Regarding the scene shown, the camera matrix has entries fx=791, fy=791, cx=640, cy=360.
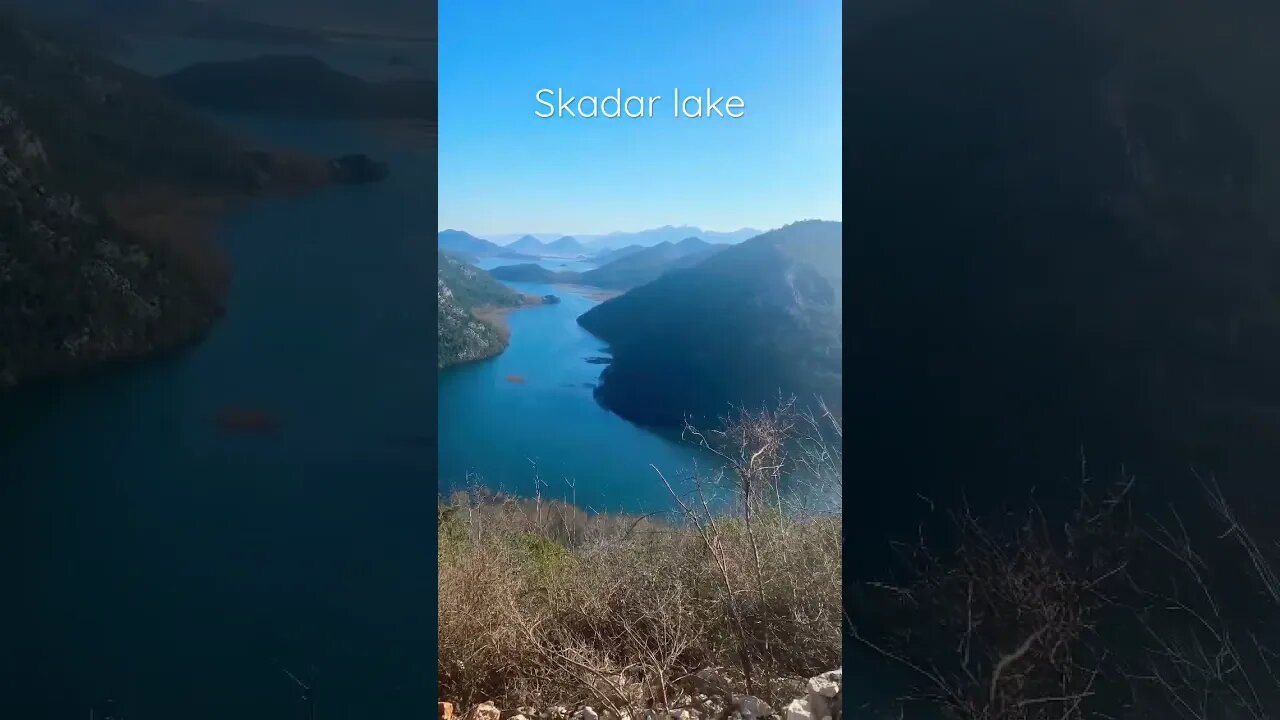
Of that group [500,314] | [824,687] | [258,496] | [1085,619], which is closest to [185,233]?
[258,496]

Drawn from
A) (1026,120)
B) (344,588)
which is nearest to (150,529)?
(344,588)

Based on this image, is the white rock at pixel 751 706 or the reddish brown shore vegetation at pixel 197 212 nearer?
the reddish brown shore vegetation at pixel 197 212

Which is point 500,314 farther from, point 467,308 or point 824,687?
point 824,687

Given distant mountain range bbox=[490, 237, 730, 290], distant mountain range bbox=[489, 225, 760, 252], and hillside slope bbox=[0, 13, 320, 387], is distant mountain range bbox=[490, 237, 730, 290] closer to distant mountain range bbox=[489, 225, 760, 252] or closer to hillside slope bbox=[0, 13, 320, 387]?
distant mountain range bbox=[489, 225, 760, 252]

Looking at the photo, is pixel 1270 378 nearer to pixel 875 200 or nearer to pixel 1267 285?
pixel 1267 285

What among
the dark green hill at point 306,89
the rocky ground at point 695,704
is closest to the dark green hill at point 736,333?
the rocky ground at point 695,704

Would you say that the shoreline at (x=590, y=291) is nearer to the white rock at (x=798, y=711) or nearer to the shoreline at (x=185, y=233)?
the shoreline at (x=185, y=233)
